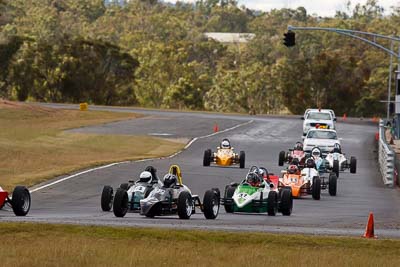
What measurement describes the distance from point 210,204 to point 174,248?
21.7ft

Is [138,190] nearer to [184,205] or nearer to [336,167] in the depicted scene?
[184,205]

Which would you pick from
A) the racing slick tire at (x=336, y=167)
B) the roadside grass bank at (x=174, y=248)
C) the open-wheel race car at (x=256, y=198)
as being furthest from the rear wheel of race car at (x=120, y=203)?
the racing slick tire at (x=336, y=167)

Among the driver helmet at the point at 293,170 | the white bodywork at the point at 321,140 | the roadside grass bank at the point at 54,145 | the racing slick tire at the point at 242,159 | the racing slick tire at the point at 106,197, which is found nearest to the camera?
the racing slick tire at the point at 106,197

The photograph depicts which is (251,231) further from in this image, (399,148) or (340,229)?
(399,148)

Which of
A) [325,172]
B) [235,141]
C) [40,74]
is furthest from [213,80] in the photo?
[325,172]

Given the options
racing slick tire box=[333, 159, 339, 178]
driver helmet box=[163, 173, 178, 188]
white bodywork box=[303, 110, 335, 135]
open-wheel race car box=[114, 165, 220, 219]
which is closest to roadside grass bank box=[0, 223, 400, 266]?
open-wheel race car box=[114, 165, 220, 219]

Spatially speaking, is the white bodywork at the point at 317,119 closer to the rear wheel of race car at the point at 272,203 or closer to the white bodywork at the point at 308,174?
the white bodywork at the point at 308,174

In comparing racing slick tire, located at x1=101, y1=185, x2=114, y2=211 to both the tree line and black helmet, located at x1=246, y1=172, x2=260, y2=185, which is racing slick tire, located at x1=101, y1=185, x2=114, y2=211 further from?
the tree line

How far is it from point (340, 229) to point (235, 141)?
144ft

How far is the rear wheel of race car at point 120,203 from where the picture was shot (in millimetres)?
25203

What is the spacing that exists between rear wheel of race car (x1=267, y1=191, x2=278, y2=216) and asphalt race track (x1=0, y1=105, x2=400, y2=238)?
9.7 inches

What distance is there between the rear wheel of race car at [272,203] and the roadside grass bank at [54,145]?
11306 millimetres

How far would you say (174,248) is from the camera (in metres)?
19.3

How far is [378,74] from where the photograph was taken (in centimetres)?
13312
